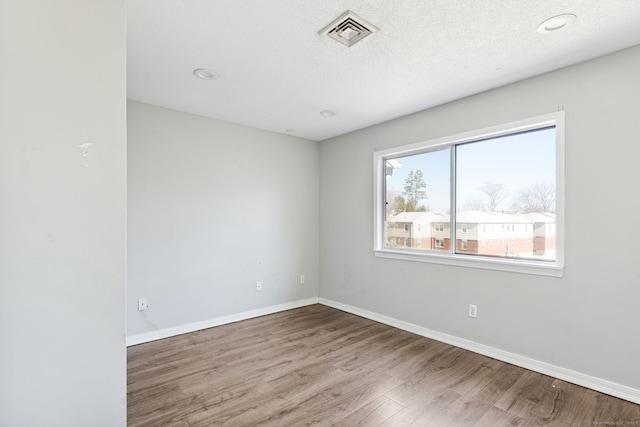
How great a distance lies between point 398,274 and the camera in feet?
12.2

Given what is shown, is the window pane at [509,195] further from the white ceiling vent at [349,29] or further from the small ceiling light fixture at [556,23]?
the white ceiling vent at [349,29]

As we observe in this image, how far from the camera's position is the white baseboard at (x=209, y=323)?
322cm

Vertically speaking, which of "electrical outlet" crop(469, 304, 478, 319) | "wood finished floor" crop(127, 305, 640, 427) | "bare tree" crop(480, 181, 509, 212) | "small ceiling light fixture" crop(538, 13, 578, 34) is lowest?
"wood finished floor" crop(127, 305, 640, 427)

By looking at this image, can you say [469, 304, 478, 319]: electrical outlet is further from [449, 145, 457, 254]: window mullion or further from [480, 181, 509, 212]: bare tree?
[480, 181, 509, 212]: bare tree

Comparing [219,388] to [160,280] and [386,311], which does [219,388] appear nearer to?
[160,280]

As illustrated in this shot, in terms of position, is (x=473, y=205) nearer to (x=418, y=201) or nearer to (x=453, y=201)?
(x=453, y=201)

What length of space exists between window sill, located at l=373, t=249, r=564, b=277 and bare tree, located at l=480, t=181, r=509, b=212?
531 millimetres

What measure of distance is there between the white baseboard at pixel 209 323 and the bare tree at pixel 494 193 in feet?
9.45

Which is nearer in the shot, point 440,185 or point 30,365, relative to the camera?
point 30,365

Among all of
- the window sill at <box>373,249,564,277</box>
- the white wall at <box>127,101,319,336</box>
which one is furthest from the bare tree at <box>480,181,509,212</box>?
the white wall at <box>127,101,319,336</box>

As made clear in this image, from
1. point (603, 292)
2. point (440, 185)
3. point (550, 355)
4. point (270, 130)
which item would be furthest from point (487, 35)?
point (270, 130)

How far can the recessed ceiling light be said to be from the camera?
8.48ft

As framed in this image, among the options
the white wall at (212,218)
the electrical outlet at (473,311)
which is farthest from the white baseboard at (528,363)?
the white wall at (212,218)

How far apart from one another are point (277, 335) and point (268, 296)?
0.88m
